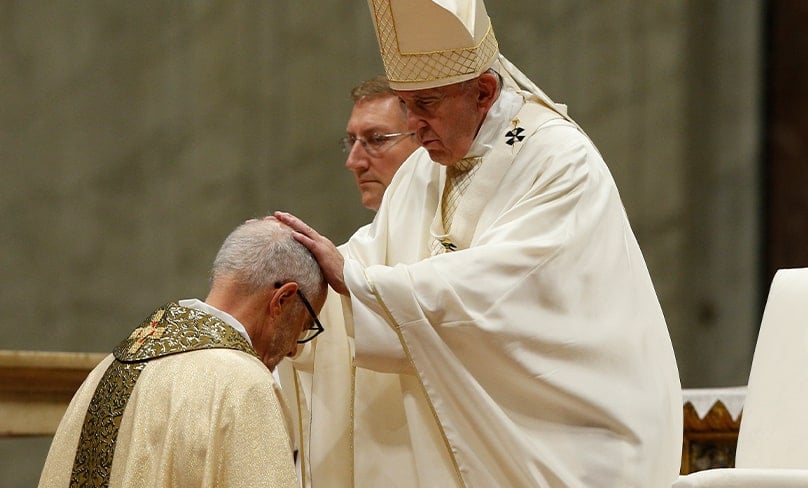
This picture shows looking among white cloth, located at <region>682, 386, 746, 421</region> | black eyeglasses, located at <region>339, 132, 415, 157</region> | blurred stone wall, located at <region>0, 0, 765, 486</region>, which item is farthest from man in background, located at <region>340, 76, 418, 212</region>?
blurred stone wall, located at <region>0, 0, 765, 486</region>

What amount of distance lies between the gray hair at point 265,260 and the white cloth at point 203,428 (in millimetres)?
306

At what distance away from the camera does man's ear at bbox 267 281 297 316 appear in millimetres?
3258

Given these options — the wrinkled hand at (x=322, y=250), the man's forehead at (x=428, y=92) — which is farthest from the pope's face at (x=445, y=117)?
the wrinkled hand at (x=322, y=250)

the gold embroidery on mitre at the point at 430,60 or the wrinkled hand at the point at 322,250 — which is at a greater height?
the gold embroidery on mitre at the point at 430,60

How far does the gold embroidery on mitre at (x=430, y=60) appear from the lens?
366 centimetres

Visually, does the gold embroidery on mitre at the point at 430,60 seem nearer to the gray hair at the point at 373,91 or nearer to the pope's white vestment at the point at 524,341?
the pope's white vestment at the point at 524,341

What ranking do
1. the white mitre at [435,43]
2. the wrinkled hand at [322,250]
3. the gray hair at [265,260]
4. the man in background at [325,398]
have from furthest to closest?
the man in background at [325,398] → the white mitre at [435,43] → the wrinkled hand at [322,250] → the gray hair at [265,260]

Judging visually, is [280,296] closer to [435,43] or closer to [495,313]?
[495,313]

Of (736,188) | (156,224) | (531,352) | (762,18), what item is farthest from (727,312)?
→ (531,352)

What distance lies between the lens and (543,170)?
3.63 m

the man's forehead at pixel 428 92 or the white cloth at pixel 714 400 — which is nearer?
the man's forehead at pixel 428 92

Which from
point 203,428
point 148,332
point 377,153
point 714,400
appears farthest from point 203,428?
point 714,400

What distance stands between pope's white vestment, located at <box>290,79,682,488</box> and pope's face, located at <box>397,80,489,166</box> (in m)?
0.06

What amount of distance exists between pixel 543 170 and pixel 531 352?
1.63 ft
